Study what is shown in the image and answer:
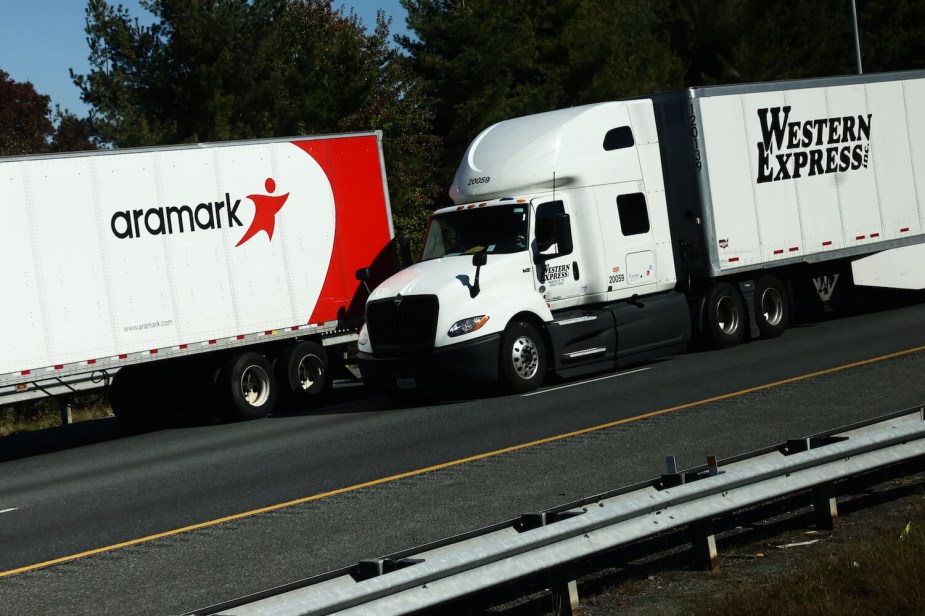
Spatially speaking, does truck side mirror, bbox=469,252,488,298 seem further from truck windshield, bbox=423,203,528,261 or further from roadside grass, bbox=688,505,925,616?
roadside grass, bbox=688,505,925,616

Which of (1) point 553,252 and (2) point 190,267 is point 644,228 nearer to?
(1) point 553,252

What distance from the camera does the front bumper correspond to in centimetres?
1659

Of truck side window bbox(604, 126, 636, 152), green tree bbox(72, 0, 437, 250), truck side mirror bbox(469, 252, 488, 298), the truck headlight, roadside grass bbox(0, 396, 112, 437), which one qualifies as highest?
green tree bbox(72, 0, 437, 250)

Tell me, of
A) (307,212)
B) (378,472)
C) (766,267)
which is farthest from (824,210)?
(378,472)

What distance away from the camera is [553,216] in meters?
17.8

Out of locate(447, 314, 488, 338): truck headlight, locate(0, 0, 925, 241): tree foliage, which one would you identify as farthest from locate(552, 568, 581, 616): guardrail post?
locate(0, 0, 925, 241): tree foliage

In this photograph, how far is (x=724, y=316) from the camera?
20.4 metres

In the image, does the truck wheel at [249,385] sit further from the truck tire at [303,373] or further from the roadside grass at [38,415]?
the roadside grass at [38,415]

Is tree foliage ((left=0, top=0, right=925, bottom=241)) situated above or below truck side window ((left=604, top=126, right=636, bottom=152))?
above

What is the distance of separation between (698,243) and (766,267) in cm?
164

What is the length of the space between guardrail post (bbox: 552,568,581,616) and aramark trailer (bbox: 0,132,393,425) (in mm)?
11340

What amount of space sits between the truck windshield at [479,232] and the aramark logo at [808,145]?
4.99 m

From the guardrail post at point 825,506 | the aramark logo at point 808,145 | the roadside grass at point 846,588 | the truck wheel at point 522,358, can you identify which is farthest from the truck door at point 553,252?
the roadside grass at point 846,588

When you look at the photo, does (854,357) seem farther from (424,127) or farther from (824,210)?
(424,127)
